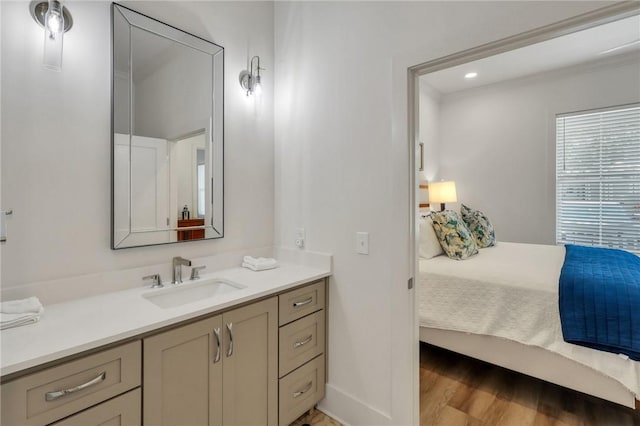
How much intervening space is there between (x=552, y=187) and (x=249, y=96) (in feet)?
12.1

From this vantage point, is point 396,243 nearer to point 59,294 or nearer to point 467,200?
point 59,294

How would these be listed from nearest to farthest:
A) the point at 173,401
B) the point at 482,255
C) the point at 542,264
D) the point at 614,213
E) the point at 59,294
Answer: the point at 173,401 → the point at 59,294 → the point at 542,264 → the point at 482,255 → the point at 614,213

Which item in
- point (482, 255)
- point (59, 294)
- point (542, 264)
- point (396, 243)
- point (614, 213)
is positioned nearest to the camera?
point (59, 294)

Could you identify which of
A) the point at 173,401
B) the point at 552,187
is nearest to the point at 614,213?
the point at 552,187

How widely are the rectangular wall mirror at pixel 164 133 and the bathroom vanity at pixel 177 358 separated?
13.8 inches

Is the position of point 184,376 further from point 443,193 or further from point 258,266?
point 443,193

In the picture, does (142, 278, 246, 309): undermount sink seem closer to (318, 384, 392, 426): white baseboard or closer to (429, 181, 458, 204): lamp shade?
(318, 384, 392, 426): white baseboard

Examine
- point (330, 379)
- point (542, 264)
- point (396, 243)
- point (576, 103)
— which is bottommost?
point (330, 379)

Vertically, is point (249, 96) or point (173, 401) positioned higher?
point (249, 96)

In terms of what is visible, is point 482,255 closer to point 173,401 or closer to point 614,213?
point 614,213

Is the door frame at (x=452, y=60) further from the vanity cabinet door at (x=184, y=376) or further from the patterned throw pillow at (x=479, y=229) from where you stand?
the patterned throw pillow at (x=479, y=229)

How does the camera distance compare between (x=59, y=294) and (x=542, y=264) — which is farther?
(x=542, y=264)

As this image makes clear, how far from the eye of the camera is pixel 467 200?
4348mm

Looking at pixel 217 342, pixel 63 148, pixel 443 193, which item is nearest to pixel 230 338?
pixel 217 342
